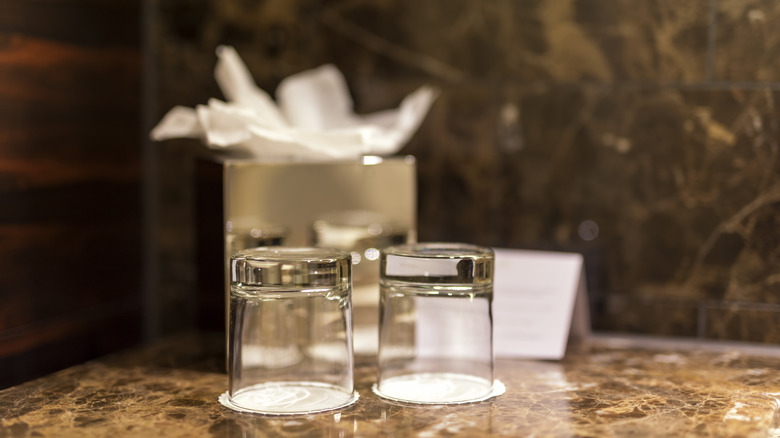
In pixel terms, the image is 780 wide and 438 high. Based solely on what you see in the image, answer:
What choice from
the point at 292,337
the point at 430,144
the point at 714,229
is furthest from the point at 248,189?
the point at 714,229

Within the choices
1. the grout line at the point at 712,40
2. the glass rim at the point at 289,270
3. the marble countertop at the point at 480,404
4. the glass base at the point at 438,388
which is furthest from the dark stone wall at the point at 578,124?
the glass rim at the point at 289,270

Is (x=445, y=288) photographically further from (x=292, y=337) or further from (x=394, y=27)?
(x=394, y=27)

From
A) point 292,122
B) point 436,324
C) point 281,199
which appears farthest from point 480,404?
point 292,122

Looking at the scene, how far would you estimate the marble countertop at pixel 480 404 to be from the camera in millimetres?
682

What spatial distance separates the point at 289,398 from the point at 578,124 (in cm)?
53

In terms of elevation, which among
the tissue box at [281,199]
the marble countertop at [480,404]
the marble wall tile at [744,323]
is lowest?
the marble countertop at [480,404]

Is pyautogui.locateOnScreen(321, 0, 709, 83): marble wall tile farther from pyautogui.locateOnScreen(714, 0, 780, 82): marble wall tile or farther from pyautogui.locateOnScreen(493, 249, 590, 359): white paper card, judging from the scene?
pyautogui.locateOnScreen(493, 249, 590, 359): white paper card

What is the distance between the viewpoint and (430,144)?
1.11 meters

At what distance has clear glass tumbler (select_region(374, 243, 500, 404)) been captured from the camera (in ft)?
2.50

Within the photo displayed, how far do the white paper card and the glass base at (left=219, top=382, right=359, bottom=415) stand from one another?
0.81 feet

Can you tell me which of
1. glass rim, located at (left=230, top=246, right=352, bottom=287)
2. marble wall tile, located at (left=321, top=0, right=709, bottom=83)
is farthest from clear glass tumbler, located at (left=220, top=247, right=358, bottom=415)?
marble wall tile, located at (left=321, top=0, right=709, bottom=83)

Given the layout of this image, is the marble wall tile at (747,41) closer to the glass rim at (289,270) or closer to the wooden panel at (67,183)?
the glass rim at (289,270)

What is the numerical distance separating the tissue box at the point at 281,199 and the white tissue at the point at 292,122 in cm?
2

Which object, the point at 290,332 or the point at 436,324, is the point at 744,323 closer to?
the point at 436,324
